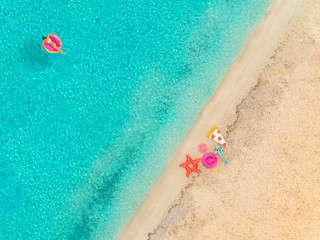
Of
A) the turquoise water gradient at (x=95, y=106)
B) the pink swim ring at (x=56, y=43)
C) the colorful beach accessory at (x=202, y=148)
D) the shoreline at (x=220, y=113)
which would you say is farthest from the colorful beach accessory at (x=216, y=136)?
the pink swim ring at (x=56, y=43)

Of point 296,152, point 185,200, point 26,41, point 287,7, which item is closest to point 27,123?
point 26,41

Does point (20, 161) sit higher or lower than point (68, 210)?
higher

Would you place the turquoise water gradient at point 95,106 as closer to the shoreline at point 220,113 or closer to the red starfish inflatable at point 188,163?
the shoreline at point 220,113

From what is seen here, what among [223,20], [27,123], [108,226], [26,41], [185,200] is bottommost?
[185,200]

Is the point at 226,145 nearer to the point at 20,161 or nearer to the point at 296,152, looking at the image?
the point at 296,152

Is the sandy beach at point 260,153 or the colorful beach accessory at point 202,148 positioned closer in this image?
the sandy beach at point 260,153

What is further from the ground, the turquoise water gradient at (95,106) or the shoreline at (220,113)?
the turquoise water gradient at (95,106)

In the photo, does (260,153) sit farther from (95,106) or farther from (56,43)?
(56,43)
